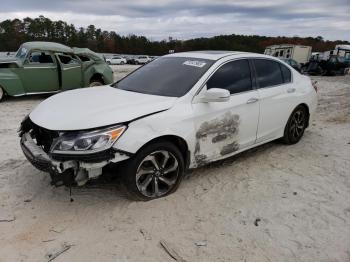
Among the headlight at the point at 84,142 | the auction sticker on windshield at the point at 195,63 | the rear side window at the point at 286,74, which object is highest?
the auction sticker on windshield at the point at 195,63

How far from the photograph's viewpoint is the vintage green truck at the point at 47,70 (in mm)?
10227

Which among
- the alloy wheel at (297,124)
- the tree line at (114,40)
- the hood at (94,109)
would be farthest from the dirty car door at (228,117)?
the tree line at (114,40)

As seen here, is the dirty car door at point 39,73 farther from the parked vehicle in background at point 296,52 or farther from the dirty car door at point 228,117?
the parked vehicle in background at point 296,52

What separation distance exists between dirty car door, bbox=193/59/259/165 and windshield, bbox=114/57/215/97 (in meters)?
0.23

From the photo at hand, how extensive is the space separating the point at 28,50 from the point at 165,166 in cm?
820

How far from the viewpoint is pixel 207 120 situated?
4.25 metres

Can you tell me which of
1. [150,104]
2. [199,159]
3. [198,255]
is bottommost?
[198,255]

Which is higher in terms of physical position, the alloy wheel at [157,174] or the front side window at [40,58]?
the front side window at [40,58]

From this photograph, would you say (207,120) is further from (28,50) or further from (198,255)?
(28,50)

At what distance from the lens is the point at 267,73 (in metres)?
5.31

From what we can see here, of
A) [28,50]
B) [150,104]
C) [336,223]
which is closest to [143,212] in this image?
[150,104]

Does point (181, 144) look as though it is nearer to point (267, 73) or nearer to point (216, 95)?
point (216, 95)

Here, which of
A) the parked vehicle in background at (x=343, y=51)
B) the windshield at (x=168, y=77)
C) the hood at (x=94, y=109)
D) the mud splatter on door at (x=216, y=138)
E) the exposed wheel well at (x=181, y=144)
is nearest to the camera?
the hood at (x=94, y=109)

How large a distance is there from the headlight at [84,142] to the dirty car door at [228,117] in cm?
111
